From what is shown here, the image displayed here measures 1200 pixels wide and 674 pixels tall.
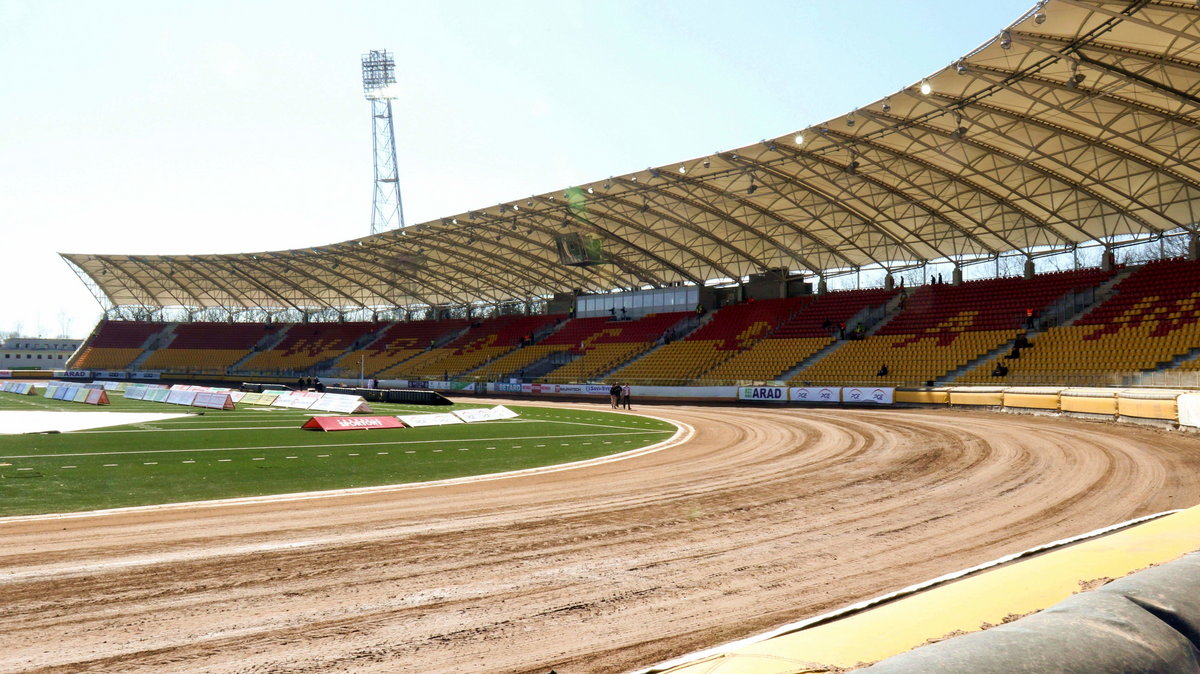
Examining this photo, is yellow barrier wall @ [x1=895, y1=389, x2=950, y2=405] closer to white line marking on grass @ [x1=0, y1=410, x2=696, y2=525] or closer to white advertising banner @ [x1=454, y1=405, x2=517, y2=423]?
white advertising banner @ [x1=454, y1=405, x2=517, y2=423]

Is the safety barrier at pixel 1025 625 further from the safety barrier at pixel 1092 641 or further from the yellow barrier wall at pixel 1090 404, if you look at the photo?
the yellow barrier wall at pixel 1090 404

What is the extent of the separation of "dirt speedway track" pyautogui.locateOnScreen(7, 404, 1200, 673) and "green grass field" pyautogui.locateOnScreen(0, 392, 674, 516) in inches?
67.0

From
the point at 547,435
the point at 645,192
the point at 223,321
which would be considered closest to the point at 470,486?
the point at 547,435

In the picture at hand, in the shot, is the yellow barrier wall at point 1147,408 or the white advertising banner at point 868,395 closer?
the yellow barrier wall at point 1147,408

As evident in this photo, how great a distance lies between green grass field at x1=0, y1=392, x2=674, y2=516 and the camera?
37.5 ft

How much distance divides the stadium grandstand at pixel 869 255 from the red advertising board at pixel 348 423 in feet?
69.0

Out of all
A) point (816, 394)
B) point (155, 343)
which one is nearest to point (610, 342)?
point (816, 394)

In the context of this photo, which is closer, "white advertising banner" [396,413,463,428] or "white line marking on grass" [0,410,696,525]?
"white line marking on grass" [0,410,696,525]

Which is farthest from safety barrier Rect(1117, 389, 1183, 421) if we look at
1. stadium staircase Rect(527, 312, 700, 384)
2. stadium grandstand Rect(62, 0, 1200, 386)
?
stadium staircase Rect(527, 312, 700, 384)

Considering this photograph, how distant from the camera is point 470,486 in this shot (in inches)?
488

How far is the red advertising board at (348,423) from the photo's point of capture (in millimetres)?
22797

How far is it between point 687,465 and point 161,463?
418 inches

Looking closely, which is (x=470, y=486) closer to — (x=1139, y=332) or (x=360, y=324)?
(x=1139, y=332)

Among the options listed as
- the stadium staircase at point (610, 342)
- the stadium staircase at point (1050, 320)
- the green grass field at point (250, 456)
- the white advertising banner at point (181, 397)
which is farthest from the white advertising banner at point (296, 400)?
the stadium staircase at point (1050, 320)
